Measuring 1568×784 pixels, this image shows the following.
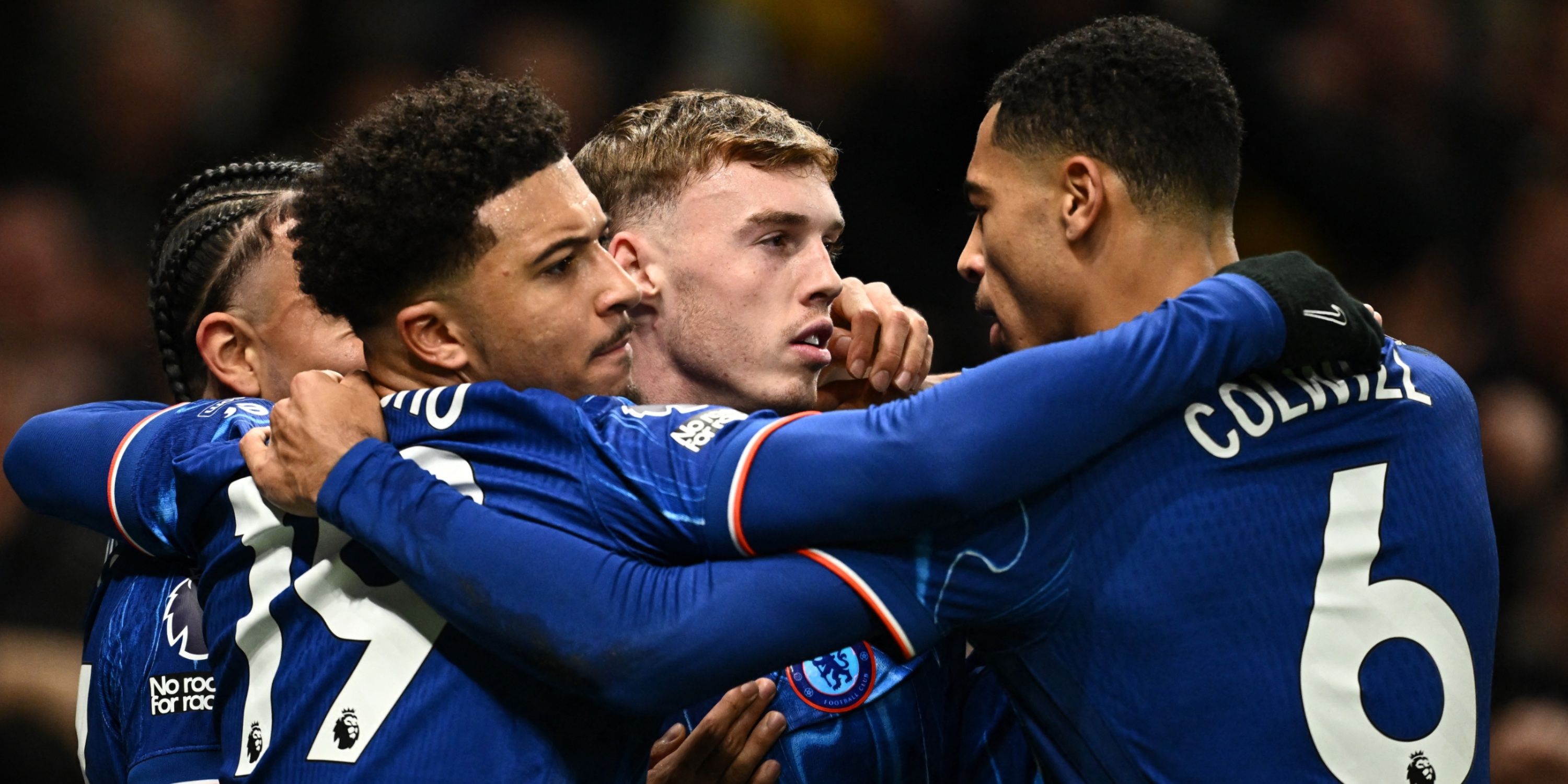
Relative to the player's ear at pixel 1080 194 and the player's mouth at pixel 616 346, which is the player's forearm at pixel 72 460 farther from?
the player's ear at pixel 1080 194

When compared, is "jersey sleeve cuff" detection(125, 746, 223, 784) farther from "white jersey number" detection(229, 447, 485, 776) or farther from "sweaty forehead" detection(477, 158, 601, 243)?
"sweaty forehead" detection(477, 158, 601, 243)

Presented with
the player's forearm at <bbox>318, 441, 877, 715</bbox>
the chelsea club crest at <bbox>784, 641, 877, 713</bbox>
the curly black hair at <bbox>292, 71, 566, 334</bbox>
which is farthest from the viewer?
the chelsea club crest at <bbox>784, 641, 877, 713</bbox>

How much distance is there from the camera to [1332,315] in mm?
1864

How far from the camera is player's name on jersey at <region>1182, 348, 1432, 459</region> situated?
1.87 m

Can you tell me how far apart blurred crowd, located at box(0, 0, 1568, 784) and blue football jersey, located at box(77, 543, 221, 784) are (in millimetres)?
2010

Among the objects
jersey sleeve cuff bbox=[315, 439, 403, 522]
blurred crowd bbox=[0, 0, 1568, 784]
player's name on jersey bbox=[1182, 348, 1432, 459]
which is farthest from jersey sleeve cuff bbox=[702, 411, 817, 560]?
blurred crowd bbox=[0, 0, 1568, 784]

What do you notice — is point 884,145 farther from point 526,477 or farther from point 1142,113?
point 526,477

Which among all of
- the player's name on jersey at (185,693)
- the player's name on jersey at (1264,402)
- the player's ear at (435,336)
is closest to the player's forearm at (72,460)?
the player's name on jersey at (185,693)

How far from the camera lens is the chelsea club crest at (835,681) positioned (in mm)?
2348

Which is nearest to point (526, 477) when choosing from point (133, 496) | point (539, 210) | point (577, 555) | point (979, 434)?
point (577, 555)

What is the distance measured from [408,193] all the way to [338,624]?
0.62 meters

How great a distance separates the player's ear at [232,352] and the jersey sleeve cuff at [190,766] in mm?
707

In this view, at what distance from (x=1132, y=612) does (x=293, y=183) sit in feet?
6.15

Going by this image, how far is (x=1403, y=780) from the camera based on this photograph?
1.84 meters
